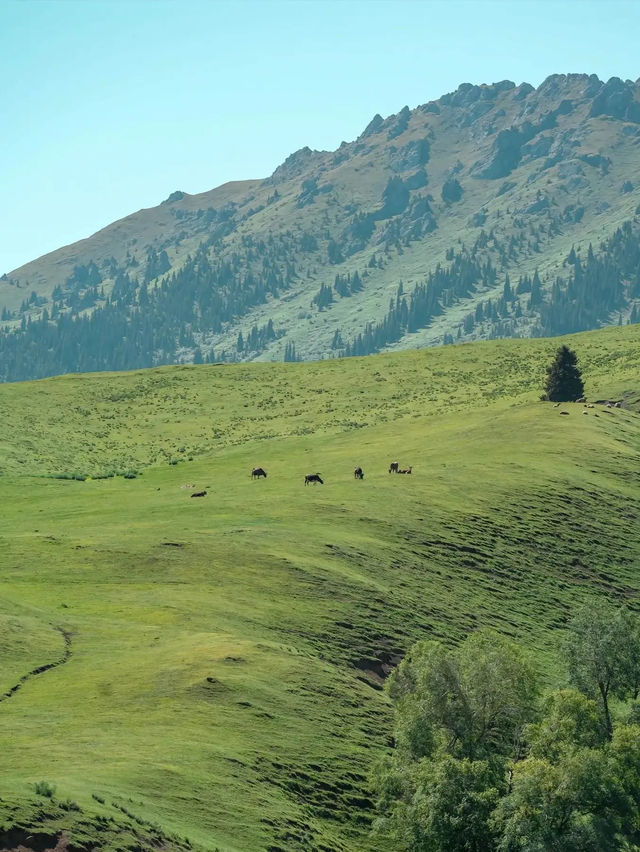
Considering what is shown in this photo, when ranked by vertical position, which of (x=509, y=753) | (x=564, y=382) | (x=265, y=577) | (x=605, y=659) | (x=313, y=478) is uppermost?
(x=564, y=382)

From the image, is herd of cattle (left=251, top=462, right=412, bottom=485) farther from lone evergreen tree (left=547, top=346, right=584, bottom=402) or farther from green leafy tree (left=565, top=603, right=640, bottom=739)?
green leafy tree (left=565, top=603, right=640, bottom=739)

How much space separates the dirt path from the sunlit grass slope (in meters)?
0.24

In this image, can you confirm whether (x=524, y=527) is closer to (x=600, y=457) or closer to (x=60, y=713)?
(x=600, y=457)

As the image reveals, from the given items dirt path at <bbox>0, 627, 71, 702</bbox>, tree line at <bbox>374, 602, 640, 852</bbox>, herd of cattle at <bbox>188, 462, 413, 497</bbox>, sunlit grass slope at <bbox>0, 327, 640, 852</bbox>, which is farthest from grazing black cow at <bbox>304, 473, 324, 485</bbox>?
dirt path at <bbox>0, 627, 71, 702</bbox>

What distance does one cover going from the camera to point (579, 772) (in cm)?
4003

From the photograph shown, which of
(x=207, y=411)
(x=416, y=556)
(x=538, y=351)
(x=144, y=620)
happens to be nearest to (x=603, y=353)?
(x=538, y=351)

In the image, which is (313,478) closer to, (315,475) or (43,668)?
(315,475)

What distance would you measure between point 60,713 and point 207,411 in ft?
374

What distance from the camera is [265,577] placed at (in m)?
68.4

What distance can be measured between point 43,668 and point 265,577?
1957 cm

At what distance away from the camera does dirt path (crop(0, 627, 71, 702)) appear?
156ft

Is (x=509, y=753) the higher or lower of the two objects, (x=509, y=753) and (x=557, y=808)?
the lower

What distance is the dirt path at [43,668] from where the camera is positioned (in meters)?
47.5

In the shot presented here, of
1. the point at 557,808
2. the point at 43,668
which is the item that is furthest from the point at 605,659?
the point at 43,668
